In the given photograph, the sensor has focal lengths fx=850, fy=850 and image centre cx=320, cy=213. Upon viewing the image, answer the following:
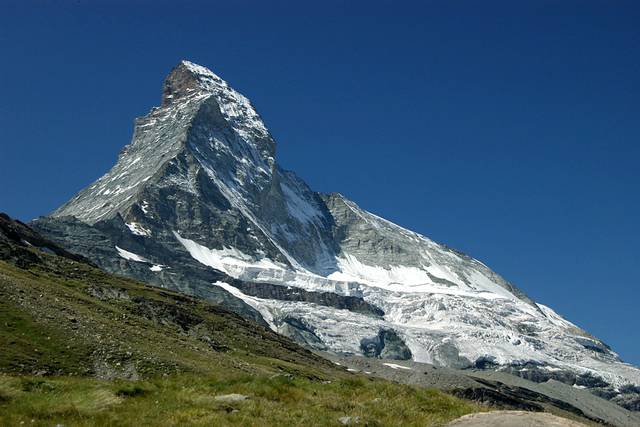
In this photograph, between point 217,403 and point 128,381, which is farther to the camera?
point 128,381

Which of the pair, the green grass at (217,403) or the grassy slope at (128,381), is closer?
the green grass at (217,403)

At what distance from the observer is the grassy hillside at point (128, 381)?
27.2 metres

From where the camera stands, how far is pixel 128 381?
3219cm

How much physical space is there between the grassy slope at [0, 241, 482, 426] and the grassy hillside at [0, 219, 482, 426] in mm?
53

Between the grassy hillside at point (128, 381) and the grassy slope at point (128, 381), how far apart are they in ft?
0.17

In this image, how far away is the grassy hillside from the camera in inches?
1070

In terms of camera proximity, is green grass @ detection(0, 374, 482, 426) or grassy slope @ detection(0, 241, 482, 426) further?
grassy slope @ detection(0, 241, 482, 426)

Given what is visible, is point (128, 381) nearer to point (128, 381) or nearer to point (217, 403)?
point (128, 381)

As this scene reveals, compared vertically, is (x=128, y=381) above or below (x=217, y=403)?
below

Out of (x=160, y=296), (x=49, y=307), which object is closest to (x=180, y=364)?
(x=49, y=307)

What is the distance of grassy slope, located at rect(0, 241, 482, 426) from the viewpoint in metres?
27.2

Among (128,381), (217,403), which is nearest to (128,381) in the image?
(128,381)

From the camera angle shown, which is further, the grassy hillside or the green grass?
the grassy hillside

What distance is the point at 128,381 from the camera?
3219cm
